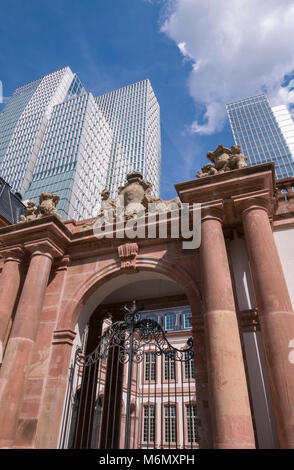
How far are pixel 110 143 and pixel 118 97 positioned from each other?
28.2 metres

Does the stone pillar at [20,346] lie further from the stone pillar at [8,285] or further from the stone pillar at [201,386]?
the stone pillar at [201,386]

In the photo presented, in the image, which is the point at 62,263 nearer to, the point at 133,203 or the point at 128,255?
the point at 128,255

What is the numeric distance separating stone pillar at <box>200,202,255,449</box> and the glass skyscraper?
56.2 meters

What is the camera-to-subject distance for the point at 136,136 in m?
91.2

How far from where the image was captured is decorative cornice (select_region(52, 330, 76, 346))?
277 inches

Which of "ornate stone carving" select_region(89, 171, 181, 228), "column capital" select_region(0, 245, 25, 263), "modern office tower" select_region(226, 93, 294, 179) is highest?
"modern office tower" select_region(226, 93, 294, 179)

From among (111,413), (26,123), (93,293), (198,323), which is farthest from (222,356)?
(26,123)

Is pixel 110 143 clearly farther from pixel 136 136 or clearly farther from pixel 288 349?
pixel 288 349

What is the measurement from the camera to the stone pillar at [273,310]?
13.4ft

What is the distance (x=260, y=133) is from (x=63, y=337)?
100m

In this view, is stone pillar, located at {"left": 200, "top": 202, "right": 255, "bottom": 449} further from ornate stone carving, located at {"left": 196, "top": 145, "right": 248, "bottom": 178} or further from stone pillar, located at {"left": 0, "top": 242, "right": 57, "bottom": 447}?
stone pillar, located at {"left": 0, "top": 242, "right": 57, "bottom": 447}

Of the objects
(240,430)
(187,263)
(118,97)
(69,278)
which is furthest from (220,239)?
(118,97)

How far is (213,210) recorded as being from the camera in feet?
21.0

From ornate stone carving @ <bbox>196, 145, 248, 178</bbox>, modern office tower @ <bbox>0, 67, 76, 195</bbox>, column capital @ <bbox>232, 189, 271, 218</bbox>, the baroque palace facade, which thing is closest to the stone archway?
the baroque palace facade
